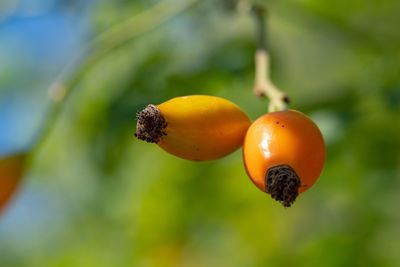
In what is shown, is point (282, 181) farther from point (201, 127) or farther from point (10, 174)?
point (10, 174)

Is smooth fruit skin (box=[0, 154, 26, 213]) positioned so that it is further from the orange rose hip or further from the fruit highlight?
the orange rose hip

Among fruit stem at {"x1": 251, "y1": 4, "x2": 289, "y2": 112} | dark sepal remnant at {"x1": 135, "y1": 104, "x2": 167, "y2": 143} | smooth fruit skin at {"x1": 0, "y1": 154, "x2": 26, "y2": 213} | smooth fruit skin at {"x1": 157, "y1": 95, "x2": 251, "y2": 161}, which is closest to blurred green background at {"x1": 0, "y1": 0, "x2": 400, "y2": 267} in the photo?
smooth fruit skin at {"x1": 0, "y1": 154, "x2": 26, "y2": 213}

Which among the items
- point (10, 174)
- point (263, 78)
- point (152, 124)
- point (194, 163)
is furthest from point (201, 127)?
point (194, 163)

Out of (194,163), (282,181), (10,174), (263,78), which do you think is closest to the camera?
(282,181)

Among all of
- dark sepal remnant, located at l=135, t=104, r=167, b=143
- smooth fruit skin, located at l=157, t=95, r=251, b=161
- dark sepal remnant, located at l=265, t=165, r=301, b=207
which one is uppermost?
smooth fruit skin, located at l=157, t=95, r=251, b=161

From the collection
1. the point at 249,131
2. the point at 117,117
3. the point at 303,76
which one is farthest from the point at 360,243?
the point at 303,76
